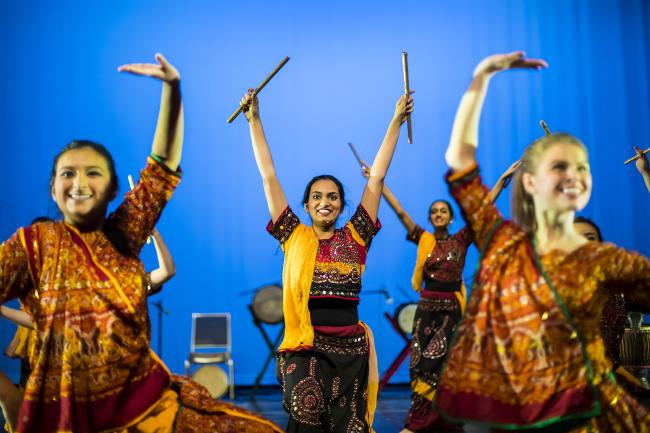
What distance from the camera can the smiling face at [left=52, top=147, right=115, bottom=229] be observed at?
1.93m

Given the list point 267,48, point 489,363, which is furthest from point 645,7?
point 489,363

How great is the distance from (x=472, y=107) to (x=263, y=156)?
137 cm

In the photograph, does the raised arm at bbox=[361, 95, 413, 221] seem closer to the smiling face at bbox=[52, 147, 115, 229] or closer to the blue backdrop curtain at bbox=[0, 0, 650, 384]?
the smiling face at bbox=[52, 147, 115, 229]

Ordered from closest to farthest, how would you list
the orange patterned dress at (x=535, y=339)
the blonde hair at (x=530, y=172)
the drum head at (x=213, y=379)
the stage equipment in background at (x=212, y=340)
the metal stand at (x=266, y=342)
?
1. the orange patterned dress at (x=535, y=339)
2. the blonde hair at (x=530, y=172)
3. the drum head at (x=213, y=379)
4. the stage equipment in background at (x=212, y=340)
5. the metal stand at (x=266, y=342)

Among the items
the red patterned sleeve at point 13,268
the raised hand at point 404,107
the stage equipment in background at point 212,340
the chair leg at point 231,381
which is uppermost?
the raised hand at point 404,107

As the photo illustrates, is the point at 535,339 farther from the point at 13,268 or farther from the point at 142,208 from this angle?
the point at 13,268

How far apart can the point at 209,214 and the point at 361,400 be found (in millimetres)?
3905

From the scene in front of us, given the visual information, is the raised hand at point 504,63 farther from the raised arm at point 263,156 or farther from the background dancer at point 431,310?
the background dancer at point 431,310

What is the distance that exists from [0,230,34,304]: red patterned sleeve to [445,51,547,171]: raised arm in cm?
107

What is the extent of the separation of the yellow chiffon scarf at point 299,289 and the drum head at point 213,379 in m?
3.15

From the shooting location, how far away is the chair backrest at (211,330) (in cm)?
643

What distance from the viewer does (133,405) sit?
1.87 m

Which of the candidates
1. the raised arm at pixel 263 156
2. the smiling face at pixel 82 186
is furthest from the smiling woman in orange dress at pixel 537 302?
the raised arm at pixel 263 156

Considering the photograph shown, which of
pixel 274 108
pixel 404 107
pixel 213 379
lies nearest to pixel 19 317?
pixel 404 107
